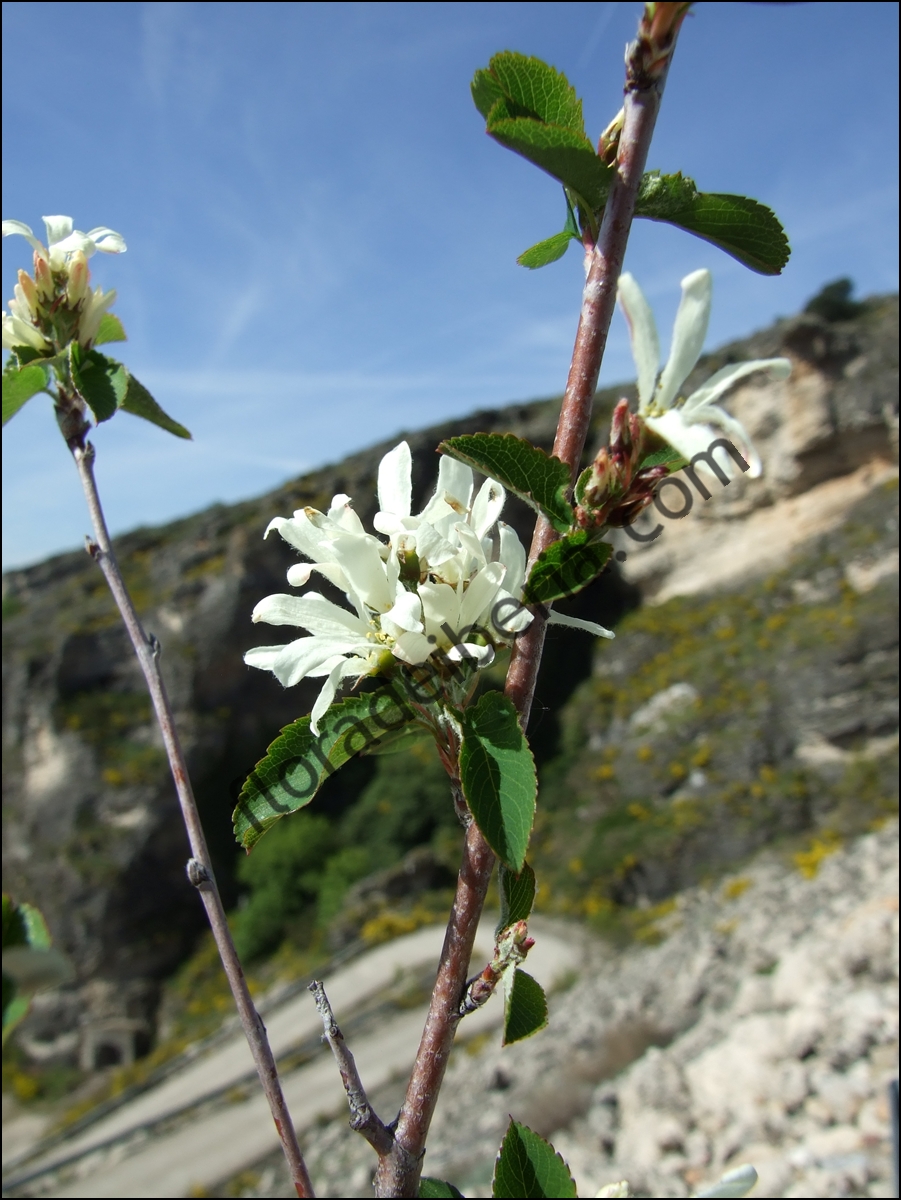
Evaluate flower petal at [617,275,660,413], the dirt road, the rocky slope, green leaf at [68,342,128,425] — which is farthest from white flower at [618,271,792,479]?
the dirt road

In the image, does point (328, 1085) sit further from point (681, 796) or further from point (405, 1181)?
point (405, 1181)

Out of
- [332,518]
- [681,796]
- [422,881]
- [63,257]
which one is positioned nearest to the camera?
[332,518]

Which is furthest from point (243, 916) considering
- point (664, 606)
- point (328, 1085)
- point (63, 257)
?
point (63, 257)

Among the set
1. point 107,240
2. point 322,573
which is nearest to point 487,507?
point 322,573

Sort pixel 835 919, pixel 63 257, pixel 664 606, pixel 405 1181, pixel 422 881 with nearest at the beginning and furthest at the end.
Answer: pixel 405 1181
pixel 63 257
pixel 835 919
pixel 422 881
pixel 664 606

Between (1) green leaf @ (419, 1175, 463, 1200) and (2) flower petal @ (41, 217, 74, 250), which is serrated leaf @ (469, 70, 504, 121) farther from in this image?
(1) green leaf @ (419, 1175, 463, 1200)

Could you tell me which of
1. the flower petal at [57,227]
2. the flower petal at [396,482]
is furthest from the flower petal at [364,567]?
the flower petal at [57,227]

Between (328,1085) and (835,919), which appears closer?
(835,919)
